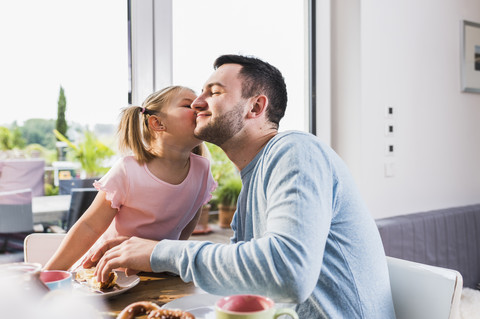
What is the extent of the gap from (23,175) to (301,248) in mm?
1264

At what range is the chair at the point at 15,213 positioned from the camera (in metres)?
1.56

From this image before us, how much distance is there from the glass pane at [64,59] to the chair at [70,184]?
0.23 metres

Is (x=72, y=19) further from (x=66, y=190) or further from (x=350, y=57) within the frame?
(x=350, y=57)

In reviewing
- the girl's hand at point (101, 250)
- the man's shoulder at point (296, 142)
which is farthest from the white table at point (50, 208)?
the man's shoulder at point (296, 142)

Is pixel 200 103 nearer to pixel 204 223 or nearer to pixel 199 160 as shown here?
pixel 199 160

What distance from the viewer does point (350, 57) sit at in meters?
2.54

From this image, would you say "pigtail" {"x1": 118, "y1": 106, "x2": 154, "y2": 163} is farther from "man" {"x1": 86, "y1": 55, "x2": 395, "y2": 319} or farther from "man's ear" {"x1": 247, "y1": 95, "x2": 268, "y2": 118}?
"man's ear" {"x1": 247, "y1": 95, "x2": 268, "y2": 118}

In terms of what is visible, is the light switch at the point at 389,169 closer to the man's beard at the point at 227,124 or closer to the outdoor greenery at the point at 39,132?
the man's beard at the point at 227,124

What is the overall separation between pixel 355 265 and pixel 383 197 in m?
1.82

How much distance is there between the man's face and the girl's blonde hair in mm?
276

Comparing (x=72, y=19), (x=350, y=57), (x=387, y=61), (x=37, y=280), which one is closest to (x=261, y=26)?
(x=350, y=57)

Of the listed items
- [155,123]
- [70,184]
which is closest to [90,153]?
[70,184]

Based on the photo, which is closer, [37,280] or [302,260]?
[37,280]

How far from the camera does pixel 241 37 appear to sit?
222 cm
